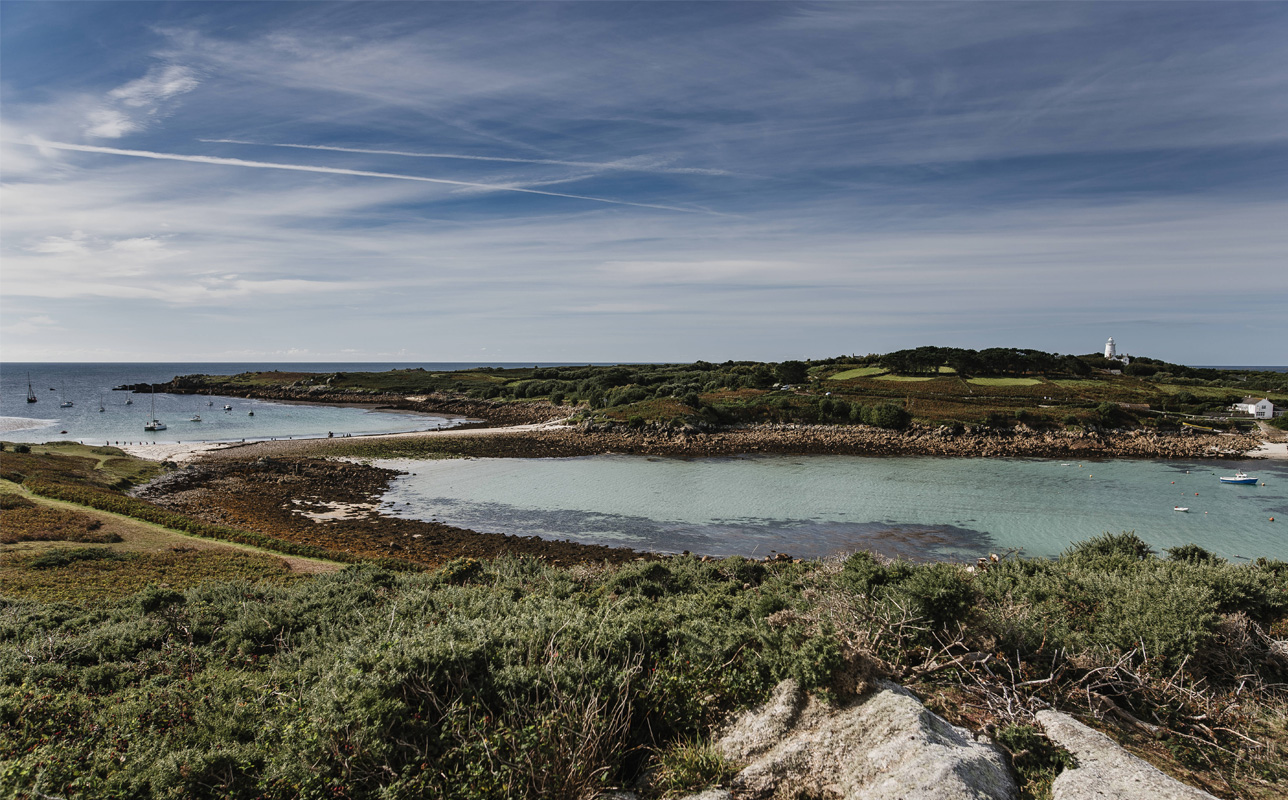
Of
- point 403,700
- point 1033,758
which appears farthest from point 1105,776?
point 403,700

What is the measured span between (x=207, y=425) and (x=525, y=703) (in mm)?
68363

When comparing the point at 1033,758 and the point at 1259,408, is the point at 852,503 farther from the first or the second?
the point at 1259,408

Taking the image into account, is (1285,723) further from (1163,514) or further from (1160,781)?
(1163,514)

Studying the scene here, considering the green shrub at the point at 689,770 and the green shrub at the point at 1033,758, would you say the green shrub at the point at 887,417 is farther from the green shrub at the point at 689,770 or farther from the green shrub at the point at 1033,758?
the green shrub at the point at 689,770

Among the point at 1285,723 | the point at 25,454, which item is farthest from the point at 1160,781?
the point at 25,454

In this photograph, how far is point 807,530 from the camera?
22734 millimetres

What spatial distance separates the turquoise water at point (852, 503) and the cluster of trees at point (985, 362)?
1229 inches

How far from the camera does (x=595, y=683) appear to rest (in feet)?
16.0

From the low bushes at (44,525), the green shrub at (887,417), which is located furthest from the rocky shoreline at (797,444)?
the low bushes at (44,525)

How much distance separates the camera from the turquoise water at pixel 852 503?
21578 mm

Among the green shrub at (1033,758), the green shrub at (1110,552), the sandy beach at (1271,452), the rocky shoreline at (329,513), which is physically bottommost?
the rocky shoreline at (329,513)

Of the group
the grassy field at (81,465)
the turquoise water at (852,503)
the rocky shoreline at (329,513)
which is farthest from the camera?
the grassy field at (81,465)

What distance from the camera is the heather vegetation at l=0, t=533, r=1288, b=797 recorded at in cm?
418

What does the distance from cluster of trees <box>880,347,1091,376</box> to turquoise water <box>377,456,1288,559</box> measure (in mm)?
31216
